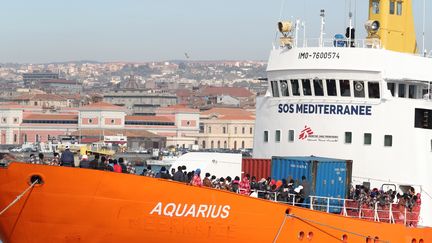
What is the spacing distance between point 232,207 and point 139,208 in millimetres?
1870

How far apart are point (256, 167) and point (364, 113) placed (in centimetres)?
296

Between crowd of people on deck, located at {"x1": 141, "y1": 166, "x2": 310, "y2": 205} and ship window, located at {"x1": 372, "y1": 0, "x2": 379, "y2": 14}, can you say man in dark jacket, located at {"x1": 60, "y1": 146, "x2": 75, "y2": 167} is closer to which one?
crowd of people on deck, located at {"x1": 141, "y1": 166, "x2": 310, "y2": 205}

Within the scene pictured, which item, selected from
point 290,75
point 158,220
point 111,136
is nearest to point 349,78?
point 290,75

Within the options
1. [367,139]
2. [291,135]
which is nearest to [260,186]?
[291,135]

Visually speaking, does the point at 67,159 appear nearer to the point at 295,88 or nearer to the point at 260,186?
the point at 260,186

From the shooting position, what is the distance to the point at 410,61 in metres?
26.7

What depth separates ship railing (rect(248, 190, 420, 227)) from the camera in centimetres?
2284

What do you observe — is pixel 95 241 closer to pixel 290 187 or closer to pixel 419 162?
pixel 290 187

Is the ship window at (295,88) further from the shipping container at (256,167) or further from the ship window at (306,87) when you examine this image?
the shipping container at (256,167)

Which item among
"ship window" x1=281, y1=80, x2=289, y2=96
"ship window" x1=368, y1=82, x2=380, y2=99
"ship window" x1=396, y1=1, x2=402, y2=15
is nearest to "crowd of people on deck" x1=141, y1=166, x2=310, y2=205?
"ship window" x1=368, y1=82, x2=380, y2=99

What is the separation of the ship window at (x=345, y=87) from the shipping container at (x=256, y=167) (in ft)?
8.11

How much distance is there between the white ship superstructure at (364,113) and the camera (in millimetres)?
25812

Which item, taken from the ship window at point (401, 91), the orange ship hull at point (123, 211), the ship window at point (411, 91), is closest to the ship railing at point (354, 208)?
the orange ship hull at point (123, 211)

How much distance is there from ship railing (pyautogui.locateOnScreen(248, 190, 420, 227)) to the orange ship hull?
55.7 inches
